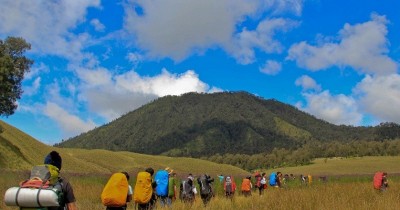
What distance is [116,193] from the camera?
9.12 metres

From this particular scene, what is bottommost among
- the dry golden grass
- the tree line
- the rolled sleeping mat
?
the rolled sleeping mat

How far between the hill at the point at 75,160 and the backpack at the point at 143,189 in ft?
124

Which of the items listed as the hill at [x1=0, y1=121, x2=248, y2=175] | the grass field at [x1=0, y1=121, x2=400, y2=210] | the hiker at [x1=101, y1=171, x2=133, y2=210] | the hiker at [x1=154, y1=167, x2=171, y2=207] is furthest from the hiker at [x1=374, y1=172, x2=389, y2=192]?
the hill at [x1=0, y1=121, x2=248, y2=175]

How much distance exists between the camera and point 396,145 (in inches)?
5955

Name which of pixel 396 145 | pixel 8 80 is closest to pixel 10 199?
pixel 8 80

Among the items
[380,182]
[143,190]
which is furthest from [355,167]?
[143,190]

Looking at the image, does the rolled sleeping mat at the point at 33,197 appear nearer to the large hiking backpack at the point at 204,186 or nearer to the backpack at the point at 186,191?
the backpack at the point at 186,191

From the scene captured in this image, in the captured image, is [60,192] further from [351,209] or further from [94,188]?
[94,188]

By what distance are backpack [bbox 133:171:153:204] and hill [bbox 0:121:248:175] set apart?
3789 centimetres

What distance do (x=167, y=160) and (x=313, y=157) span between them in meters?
77.4

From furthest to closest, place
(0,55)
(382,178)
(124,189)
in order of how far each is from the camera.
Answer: (0,55), (382,178), (124,189)

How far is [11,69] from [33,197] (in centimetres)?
4729

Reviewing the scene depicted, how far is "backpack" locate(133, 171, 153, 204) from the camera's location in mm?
11797

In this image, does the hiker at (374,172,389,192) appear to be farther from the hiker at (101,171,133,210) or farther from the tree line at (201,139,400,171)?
the tree line at (201,139,400,171)
